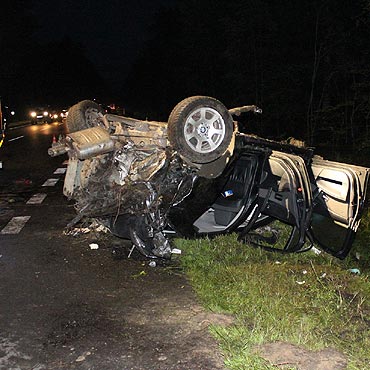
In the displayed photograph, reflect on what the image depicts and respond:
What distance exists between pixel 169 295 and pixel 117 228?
1.46 meters

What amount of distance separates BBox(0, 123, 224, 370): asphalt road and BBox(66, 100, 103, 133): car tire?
1.50 meters

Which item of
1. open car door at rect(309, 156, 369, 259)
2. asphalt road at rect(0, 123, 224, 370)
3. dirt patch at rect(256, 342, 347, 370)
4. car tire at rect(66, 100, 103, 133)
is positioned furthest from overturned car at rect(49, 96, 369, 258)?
dirt patch at rect(256, 342, 347, 370)

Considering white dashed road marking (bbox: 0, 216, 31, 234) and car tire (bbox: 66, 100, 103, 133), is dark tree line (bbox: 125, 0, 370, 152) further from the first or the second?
white dashed road marking (bbox: 0, 216, 31, 234)

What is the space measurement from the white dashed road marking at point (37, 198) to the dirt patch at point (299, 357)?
615 centimetres

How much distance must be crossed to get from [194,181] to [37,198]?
4.55m

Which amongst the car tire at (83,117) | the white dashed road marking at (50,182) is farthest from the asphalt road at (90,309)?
the white dashed road marking at (50,182)

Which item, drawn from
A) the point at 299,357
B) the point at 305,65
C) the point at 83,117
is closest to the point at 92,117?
the point at 83,117

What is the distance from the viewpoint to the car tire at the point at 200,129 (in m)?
5.21

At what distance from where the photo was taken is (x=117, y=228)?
571 centimetres

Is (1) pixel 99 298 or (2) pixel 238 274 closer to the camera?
(1) pixel 99 298

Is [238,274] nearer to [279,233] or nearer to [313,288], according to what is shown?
[313,288]

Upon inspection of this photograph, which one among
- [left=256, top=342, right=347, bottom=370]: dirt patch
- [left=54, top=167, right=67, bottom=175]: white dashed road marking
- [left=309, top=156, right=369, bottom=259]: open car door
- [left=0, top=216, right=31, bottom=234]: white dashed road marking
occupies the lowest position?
[left=54, top=167, right=67, bottom=175]: white dashed road marking

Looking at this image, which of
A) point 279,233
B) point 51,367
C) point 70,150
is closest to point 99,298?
point 51,367

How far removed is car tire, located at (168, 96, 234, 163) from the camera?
5211 millimetres
